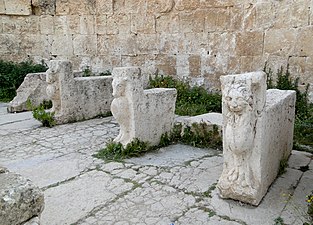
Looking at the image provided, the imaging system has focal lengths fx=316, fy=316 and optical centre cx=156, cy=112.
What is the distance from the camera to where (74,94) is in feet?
20.2

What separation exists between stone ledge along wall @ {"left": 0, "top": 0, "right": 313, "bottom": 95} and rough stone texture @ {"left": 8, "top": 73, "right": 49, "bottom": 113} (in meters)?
2.28

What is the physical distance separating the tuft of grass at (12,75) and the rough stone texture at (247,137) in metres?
7.47

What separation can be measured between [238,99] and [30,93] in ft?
19.4

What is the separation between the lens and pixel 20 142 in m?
5.01

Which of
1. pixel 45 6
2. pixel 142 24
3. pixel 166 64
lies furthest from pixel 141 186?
pixel 45 6

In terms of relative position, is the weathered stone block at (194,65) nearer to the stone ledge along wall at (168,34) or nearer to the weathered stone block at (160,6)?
the stone ledge along wall at (168,34)

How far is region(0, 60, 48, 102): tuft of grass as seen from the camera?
8945 millimetres

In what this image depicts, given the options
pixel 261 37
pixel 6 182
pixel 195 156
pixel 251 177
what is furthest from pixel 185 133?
pixel 6 182

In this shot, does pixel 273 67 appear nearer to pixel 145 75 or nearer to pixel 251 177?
pixel 145 75

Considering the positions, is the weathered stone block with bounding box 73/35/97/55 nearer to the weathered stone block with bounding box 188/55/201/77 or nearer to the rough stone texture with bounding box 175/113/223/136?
the weathered stone block with bounding box 188/55/201/77

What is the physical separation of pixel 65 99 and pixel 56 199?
320 centimetres

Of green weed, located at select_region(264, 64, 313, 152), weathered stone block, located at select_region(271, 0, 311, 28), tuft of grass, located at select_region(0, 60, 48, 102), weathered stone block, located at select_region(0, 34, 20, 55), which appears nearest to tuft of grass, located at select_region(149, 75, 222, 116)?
green weed, located at select_region(264, 64, 313, 152)

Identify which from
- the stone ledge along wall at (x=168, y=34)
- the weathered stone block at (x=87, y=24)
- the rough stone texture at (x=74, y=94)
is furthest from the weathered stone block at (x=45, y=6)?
the rough stone texture at (x=74, y=94)

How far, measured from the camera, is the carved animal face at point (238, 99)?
2.74 m
